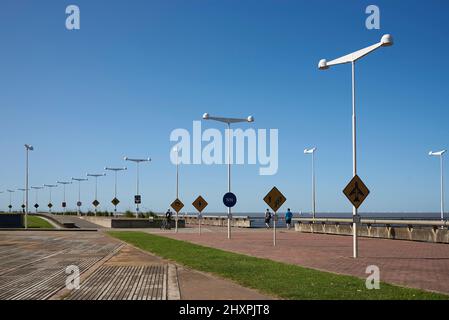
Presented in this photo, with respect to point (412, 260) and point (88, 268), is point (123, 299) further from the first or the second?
point (412, 260)

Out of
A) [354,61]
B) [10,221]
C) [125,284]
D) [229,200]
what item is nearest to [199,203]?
[229,200]

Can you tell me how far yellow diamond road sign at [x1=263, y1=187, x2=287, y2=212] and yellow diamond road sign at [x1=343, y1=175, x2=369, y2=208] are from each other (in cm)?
590

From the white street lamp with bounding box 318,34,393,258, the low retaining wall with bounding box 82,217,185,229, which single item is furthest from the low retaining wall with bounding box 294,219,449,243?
the low retaining wall with bounding box 82,217,185,229

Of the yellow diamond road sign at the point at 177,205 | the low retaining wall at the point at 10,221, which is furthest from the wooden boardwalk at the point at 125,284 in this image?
the low retaining wall at the point at 10,221

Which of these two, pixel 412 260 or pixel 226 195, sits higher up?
pixel 226 195

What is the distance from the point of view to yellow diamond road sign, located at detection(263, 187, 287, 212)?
80.9 feet

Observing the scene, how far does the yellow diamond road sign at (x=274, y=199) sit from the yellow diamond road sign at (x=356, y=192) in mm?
5904

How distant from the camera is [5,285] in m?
12.1

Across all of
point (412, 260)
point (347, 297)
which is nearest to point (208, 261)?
point (412, 260)

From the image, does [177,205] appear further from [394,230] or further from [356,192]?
[356,192]

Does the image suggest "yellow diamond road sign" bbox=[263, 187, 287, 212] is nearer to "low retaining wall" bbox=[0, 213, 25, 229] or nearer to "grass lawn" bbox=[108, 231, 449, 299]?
"grass lawn" bbox=[108, 231, 449, 299]

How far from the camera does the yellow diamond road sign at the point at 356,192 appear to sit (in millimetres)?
18969

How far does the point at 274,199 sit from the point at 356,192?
6208 mm
